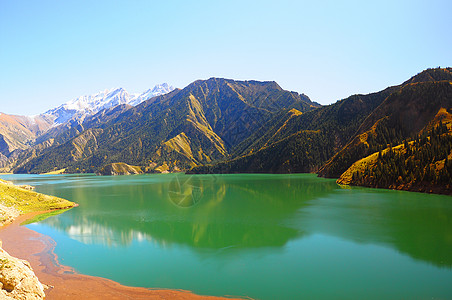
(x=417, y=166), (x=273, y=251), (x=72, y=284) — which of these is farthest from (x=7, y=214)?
(x=417, y=166)

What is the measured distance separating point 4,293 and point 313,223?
36.9 metres

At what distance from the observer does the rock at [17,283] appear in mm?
16469

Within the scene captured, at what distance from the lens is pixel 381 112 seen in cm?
15288

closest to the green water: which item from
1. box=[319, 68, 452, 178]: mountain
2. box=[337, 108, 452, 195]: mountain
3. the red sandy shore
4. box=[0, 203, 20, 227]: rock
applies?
the red sandy shore

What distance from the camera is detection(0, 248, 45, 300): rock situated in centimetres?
1647

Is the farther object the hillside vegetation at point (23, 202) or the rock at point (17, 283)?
the hillside vegetation at point (23, 202)

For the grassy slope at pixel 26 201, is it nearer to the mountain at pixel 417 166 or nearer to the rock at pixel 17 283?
the rock at pixel 17 283

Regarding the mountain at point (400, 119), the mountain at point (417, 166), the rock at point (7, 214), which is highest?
the mountain at point (400, 119)

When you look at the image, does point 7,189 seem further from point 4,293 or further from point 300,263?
point 300,263

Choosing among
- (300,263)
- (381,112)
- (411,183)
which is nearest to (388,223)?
(300,263)

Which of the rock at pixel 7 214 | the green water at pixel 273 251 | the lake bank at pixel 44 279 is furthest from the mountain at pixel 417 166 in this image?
the rock at pixel 7 214

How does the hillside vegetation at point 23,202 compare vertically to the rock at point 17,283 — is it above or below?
below

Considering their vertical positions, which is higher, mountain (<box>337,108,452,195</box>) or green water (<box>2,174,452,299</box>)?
mountain (<box>337,108,452,195</box>)

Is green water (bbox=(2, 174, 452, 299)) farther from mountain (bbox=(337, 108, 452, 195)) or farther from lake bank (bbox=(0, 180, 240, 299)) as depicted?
mountain (bbox=(337, 108, 452, 195))
